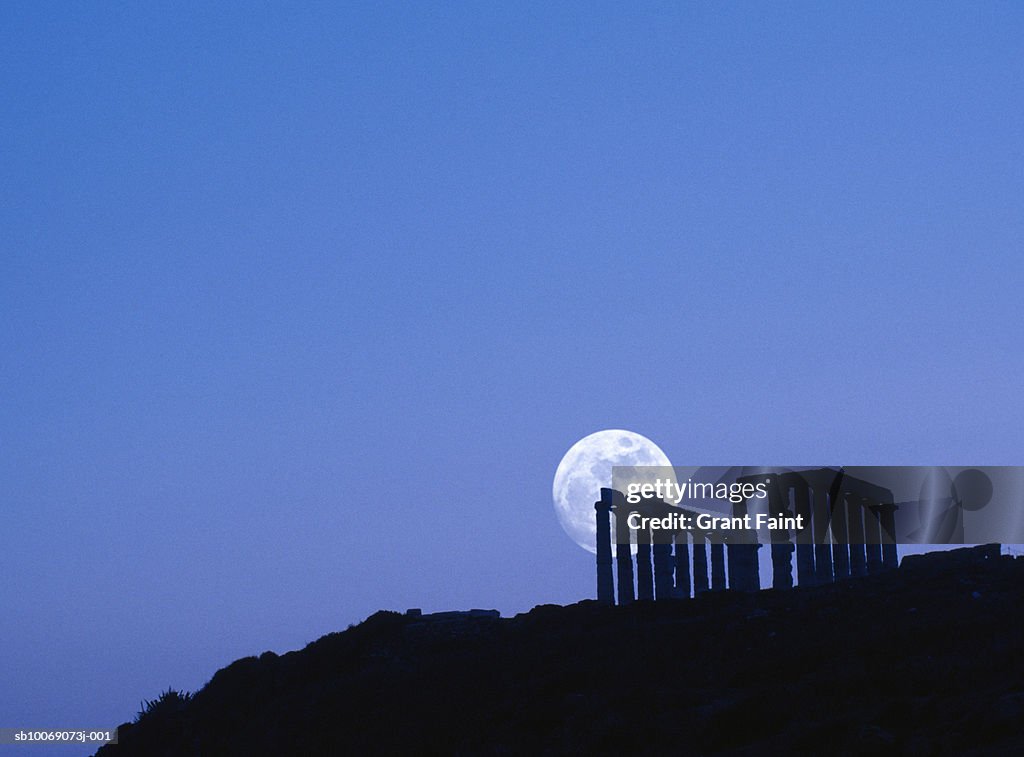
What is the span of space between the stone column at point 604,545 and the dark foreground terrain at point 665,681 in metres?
2.06

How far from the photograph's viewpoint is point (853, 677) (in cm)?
2838

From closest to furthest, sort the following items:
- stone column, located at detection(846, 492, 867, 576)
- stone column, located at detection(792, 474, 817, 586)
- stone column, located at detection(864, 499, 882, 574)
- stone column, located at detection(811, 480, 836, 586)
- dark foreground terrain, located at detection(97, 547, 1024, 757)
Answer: dark foreground terrain, located at detection(97, 547, 1024, 757) → stone column, located at detection(811, 480, 836, 586) → stone column, located at detection(792, 474, 817, 586) → stone column, located at detection(846, 492, 867, 576) → stone column, located at detection(864, 499, 882, 574)

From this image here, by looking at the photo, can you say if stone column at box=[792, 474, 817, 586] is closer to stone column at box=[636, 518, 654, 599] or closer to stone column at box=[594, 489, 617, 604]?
stone column at box=[636, 518, 654, 599]

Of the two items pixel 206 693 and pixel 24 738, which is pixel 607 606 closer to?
pixel 206 693

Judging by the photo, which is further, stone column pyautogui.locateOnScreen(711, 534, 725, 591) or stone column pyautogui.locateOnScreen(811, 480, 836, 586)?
stone column pyautogui.locateOnScreen(711, 534, 725, 591)

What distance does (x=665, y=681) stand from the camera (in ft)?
108

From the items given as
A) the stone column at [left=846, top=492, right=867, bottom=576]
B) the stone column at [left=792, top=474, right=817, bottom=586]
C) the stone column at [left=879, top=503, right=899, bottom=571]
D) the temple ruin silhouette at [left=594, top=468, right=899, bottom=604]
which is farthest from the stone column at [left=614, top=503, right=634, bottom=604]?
the stone column at [left=879, top=503, right=899, bottom=571]

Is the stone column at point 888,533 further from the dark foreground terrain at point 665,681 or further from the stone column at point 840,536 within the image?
the dark foreground terrain at point 665,681

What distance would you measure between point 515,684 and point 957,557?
2113cm

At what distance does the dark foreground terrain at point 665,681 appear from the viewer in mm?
25656

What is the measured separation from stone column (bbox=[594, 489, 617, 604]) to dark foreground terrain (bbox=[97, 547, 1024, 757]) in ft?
6.75

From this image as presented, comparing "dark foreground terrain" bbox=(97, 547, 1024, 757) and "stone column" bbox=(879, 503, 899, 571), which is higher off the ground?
"stone column" bbox=(879, 503, 899, 571)

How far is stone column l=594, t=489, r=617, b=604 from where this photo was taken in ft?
188

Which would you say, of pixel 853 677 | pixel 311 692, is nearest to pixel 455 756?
pixel 853 677
